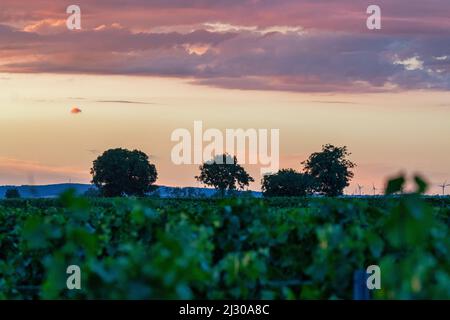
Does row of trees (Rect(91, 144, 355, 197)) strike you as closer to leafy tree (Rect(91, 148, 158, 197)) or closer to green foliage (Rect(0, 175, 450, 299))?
leafy tree (Rect(91, 148, 158, 197))

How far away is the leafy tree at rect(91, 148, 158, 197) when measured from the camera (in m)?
141

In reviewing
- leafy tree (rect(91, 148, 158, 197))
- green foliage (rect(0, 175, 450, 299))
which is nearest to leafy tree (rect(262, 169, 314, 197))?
leafy tree (rect(91, 148, 158, 197))

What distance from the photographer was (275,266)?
1091cm

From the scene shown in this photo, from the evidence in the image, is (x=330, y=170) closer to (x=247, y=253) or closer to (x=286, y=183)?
(x=286, y=183)

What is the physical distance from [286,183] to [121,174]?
1004 inches

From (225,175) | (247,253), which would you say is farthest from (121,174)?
(247,253)

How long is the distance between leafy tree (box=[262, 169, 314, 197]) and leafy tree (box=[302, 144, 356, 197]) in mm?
1844

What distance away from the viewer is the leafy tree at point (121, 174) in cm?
14100

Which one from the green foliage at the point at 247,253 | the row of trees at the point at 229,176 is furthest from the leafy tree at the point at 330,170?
the green foliage at the point at 247,253

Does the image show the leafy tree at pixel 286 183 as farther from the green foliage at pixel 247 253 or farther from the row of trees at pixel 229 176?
the green foliage at pixel 247 253

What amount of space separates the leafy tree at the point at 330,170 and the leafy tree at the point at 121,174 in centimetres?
2591

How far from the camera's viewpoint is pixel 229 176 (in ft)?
497
